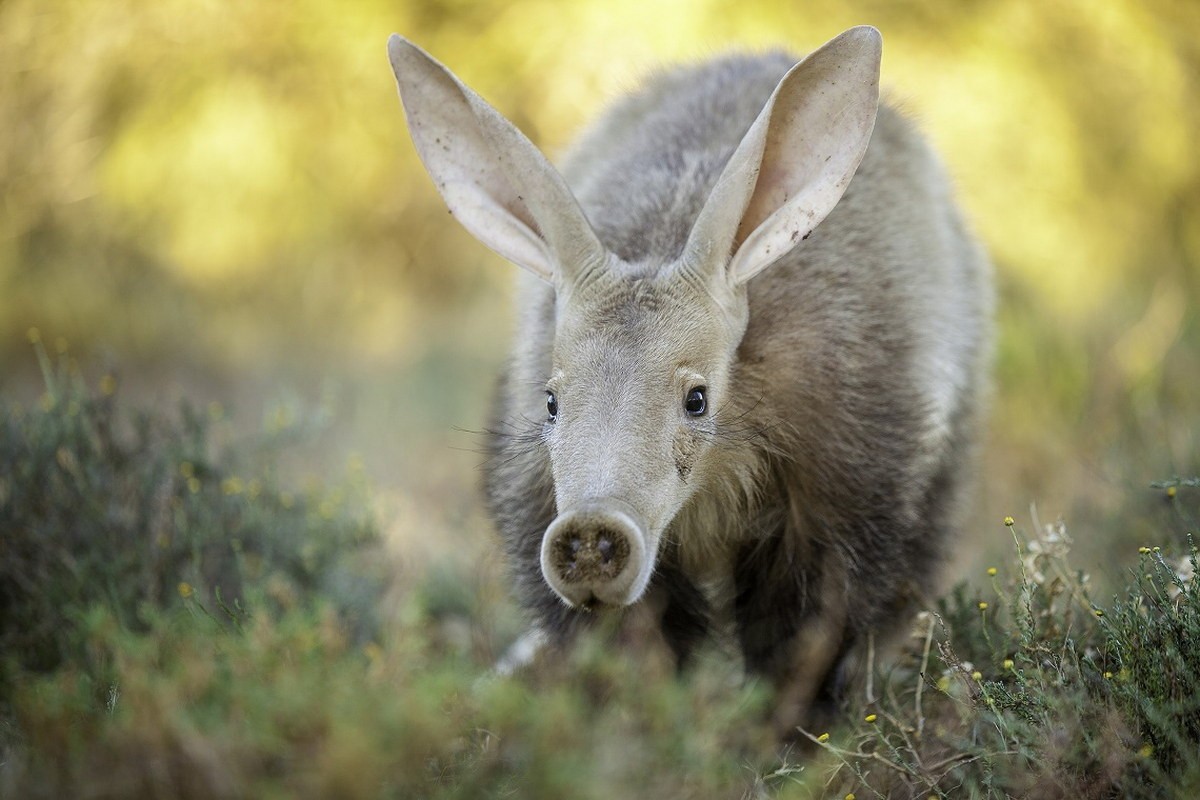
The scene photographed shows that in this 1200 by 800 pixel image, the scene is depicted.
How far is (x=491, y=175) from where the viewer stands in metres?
3.46

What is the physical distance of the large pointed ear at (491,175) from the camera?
3.23 m

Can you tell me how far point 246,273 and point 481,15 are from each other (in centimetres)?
273

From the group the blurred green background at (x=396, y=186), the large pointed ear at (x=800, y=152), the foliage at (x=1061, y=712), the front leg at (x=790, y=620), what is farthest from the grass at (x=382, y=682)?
the blurred green background at (x=396, y=186)

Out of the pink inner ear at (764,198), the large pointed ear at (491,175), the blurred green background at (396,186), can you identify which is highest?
the pink inner ear at (764,198)

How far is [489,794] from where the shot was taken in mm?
2299

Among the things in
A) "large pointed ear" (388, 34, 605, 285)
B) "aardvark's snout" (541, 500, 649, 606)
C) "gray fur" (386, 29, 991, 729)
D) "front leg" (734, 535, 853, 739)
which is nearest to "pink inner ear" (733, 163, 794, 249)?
"gray fur" (386, 29, 991, 729)

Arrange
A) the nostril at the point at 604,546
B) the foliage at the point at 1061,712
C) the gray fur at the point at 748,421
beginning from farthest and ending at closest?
the gray fur at the point at 748,421
the nostril at the point at 604,546
the foliage at the point at 1061,712

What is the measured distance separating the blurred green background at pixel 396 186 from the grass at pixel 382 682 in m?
2.15

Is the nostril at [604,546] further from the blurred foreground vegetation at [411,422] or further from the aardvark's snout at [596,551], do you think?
the blurred foreground vegetation at [411,422]

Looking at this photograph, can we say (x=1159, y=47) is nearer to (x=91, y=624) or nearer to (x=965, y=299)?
(x=965, y=299)

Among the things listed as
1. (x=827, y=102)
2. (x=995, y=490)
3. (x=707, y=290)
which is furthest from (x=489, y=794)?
(x=995, y=490)

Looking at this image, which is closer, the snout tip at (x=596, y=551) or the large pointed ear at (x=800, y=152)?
the snout tip at (x=596, y=551)

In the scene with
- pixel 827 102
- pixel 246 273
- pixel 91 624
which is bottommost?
pixel 246 273

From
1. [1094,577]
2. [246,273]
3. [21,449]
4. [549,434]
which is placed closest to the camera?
[549,434]
